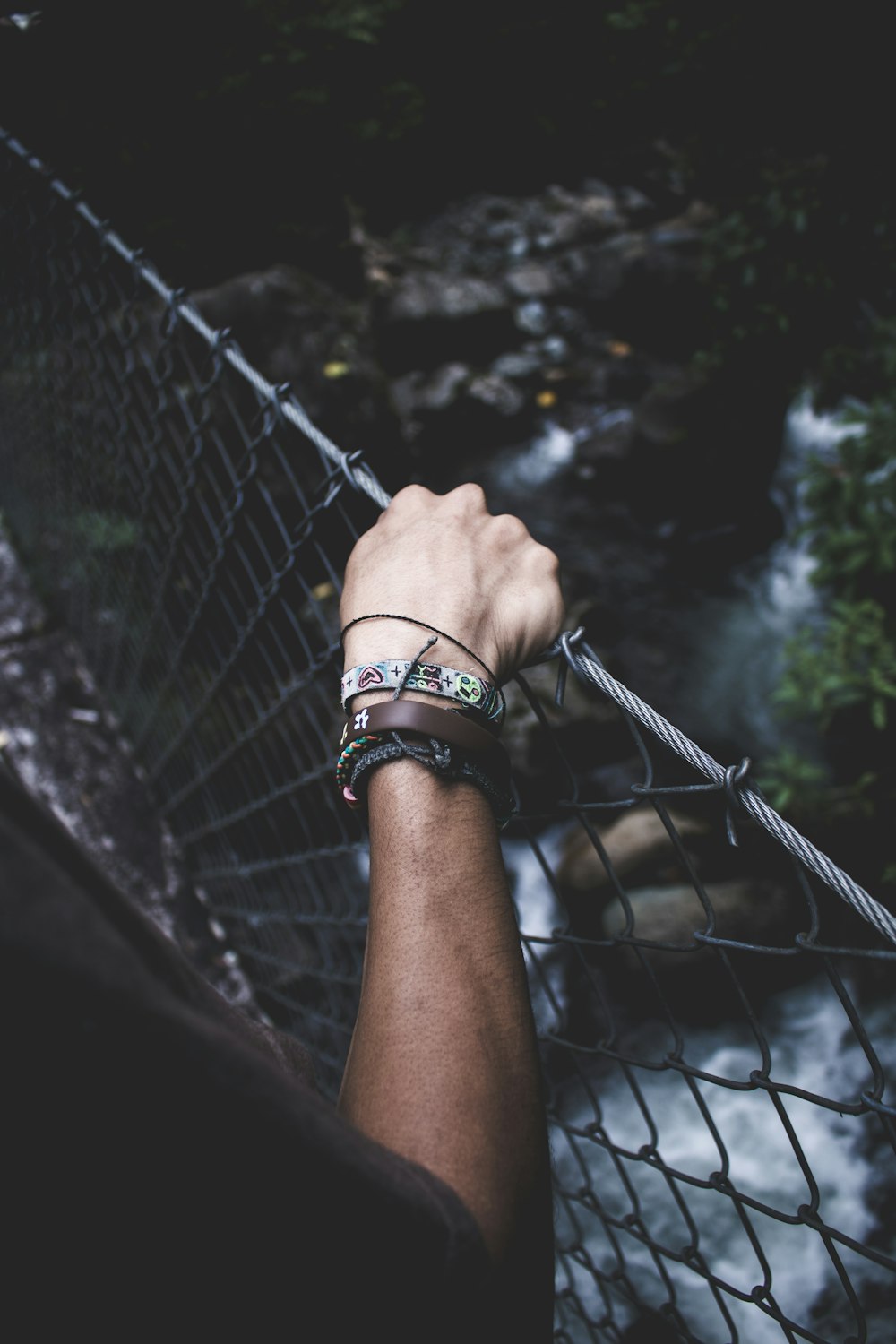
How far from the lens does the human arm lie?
2.24ft

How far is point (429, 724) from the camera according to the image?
89 cm

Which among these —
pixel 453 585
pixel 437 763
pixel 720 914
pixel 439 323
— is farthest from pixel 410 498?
pixel 439 323

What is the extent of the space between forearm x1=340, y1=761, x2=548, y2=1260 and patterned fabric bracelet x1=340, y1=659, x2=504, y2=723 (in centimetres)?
10

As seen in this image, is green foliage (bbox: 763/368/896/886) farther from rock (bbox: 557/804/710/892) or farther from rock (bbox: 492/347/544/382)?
→ rock (bbox: 492/347/544/382)

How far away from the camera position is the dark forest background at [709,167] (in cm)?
341

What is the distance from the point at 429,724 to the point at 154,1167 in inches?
20.2

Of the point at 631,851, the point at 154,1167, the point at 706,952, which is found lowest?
the point at 154,1167

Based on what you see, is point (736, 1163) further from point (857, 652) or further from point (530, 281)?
point (530, 281)

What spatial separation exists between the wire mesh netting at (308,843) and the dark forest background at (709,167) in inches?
30.4

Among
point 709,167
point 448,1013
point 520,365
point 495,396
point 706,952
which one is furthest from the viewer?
point 520,365

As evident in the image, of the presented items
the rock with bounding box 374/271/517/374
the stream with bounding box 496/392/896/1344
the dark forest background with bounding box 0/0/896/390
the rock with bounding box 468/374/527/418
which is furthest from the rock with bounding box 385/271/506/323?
the stream with bounding box 496/392/896/1344

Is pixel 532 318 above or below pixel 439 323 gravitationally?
above

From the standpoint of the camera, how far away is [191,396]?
3.35 metres

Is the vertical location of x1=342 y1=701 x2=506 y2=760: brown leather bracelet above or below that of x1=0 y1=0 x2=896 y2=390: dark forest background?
below
